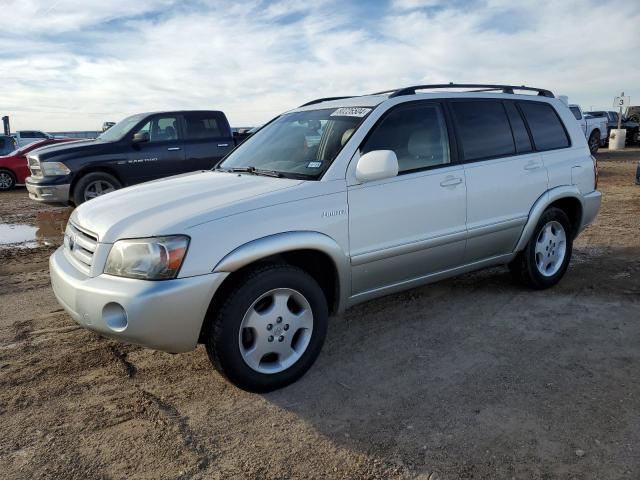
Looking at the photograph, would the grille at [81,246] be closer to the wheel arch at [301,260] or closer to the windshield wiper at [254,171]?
the wheel arch at [301,260]

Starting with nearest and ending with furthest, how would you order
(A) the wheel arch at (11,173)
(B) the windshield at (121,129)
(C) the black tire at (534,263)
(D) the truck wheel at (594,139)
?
(C) the black tire at (534,263) → (B) the windshield at (121,129) → (A) the wheel arch at (11,173) → (D) the truck wheel at (594,139)

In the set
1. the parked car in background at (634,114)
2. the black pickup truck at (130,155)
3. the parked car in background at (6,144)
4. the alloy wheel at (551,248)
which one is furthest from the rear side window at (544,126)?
the parked car in background at (634,114)

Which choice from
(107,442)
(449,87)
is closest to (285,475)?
(107,442)

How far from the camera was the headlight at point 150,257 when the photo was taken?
9.44 feet

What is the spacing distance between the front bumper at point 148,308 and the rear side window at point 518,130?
2962 mm

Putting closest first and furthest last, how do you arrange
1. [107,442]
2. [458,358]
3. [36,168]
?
[107,442] → [458,358] → [36,168]

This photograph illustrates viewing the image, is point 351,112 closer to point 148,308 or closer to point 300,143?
point 300,143

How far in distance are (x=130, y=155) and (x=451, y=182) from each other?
6.86m

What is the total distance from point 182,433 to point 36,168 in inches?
307

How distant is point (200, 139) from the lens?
10164 mm

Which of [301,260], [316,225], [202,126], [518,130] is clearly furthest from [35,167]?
[518,130]

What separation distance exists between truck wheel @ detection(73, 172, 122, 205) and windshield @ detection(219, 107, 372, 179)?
5.39m

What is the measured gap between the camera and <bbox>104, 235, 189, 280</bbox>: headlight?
2.88 m

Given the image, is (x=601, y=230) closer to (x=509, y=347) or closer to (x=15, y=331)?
(x=509, y=347)
